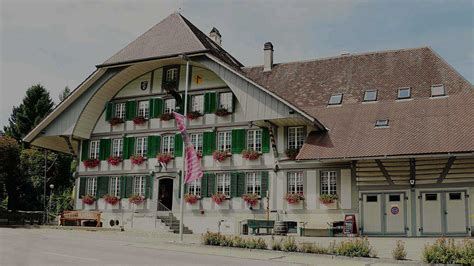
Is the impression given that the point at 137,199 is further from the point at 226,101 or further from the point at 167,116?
the point at 226,101

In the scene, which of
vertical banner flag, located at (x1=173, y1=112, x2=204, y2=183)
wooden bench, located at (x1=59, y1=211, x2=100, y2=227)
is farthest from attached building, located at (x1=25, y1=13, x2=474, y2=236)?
vertical banner flag, located at (x1=173, y1=112, x2=204, y2=183)

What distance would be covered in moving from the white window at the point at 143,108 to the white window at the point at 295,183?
29.7 feet

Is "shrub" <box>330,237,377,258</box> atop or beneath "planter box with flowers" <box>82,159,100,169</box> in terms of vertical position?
beneath

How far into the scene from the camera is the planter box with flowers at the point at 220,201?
28047mm

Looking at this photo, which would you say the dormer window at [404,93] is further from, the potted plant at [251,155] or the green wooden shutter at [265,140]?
the potted plant at [251,155]

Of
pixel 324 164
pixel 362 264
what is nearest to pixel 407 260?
pixel 362 264

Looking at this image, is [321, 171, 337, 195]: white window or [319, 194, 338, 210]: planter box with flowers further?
[321, 171, 337, 195]: white window

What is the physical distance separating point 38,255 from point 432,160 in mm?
15661

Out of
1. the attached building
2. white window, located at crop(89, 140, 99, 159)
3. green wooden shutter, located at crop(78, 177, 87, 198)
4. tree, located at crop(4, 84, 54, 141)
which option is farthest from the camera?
tree, located at crop(4, 84, 54, 141)

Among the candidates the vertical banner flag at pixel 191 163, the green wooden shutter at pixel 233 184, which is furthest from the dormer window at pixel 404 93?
the vertical banner flag at pixel 191 163

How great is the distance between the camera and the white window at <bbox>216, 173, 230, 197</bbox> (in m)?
28.4

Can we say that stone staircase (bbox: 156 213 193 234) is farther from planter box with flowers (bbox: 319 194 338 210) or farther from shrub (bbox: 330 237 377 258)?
shrub (bbox: 330 237 377 258)

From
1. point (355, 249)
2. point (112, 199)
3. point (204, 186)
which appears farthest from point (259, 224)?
point (355, 249)

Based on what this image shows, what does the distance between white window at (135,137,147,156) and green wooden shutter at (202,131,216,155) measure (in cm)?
359
